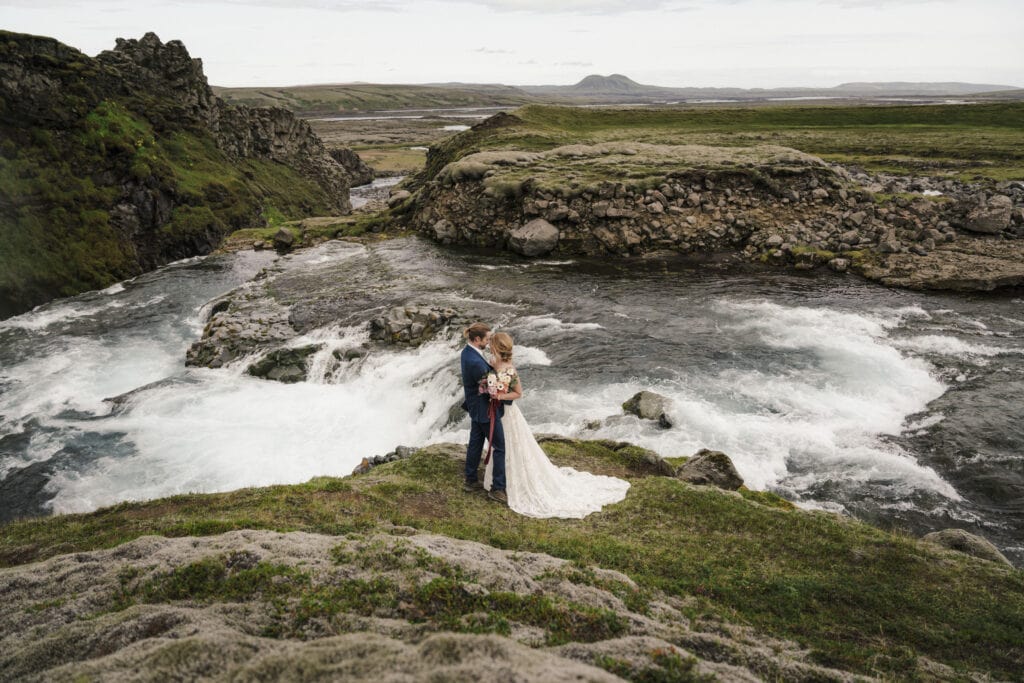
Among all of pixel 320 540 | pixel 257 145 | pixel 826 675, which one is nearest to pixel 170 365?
pixel 320 540

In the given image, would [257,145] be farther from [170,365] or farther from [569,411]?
[569,411]

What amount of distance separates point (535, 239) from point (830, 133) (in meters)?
69.1

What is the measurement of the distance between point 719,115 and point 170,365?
89.1 m

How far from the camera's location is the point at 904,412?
21656mm

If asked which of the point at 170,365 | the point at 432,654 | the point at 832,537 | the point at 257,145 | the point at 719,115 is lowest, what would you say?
the point at 170,365

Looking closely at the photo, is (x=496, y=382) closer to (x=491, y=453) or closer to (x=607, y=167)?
(x=491, y=453)

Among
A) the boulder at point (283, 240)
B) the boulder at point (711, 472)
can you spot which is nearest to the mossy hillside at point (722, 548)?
the boulder at point (711, 472)

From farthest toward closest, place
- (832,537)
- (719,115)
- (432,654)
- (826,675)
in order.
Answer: (719,115) < (832,537) < (826,675) < (432,654)

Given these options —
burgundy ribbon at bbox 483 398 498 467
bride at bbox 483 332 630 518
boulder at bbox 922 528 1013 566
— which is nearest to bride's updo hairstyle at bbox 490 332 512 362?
bride at bbox 483 332 630 518

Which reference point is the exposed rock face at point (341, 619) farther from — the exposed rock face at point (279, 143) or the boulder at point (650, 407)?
the exposed rock face at point (279, 143)

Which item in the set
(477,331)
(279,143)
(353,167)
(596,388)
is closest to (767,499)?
(477,331)

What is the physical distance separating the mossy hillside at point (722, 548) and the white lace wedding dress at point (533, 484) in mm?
449

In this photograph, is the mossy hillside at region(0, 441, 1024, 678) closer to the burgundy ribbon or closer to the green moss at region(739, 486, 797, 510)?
the green moss at region(739, 486, 797, 510)

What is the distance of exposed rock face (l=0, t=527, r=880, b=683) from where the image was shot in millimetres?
6723
